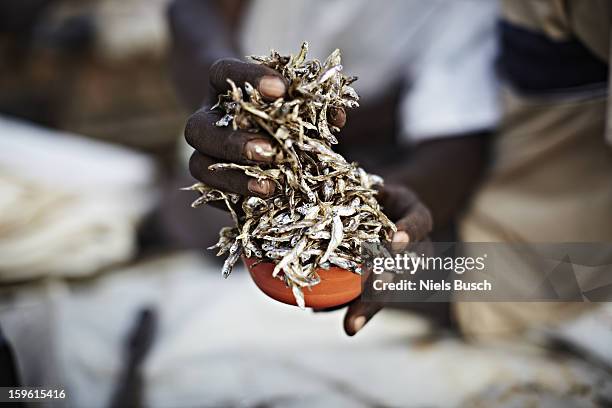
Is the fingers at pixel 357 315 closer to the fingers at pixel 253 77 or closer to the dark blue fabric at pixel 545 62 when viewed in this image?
the fingers at pixel 253 77

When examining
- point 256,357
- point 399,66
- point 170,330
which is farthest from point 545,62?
point 170,330

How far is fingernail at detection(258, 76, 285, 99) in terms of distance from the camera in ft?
2.18

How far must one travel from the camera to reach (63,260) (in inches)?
64.9

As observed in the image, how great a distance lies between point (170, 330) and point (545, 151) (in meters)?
1.00

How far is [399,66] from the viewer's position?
1.68 m

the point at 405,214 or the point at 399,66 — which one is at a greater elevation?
the point at 399,66

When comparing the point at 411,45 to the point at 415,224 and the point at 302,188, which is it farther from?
the point at 302,188

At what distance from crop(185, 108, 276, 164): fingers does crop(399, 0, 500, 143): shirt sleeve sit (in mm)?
829

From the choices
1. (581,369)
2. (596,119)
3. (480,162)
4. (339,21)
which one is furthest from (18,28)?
(581,369)

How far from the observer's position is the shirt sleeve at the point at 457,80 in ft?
4.78

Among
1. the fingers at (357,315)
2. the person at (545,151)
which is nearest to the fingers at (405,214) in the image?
the fingers at (357,315)

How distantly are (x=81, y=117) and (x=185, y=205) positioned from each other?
43.3 inches

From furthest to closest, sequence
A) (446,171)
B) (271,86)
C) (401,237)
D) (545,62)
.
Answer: (446,171) → (545,62) → (401,237) → (271,86)

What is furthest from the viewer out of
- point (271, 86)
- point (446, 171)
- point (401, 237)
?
point (446, 171)
